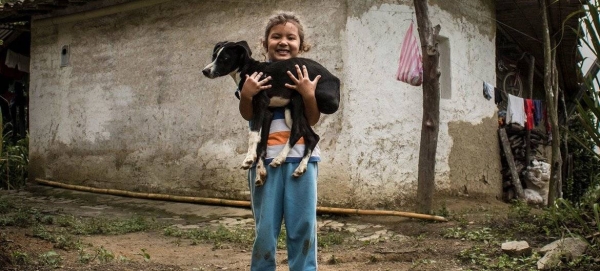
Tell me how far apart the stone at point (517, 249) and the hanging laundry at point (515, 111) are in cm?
532

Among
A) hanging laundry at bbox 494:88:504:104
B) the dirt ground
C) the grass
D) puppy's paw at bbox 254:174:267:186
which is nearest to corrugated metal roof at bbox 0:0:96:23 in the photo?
the dirt ground

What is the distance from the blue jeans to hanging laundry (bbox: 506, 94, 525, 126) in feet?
24.4

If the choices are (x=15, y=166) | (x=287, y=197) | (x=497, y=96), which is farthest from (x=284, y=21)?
(x=15, y=166)

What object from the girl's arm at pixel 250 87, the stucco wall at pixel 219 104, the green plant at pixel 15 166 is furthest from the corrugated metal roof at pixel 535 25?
the green plant at pixel 15 166

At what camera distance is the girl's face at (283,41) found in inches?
114

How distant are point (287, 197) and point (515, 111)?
767 centimetres

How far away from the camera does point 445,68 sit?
26.2ft

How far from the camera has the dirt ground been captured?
14.3ft

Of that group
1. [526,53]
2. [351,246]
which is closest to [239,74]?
[351,246]

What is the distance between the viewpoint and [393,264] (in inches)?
178

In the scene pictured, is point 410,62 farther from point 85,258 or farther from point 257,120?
point 257,120

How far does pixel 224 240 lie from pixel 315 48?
8.25 feet

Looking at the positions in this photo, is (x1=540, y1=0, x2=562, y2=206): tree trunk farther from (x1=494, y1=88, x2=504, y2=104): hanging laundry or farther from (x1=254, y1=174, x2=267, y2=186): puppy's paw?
(x1=254, y1=174, x2=267, y2=186): puppy's paw

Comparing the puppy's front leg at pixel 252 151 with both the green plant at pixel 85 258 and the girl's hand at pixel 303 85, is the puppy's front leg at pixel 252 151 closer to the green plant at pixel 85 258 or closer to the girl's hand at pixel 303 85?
the girl's hand at pixel 303 85
